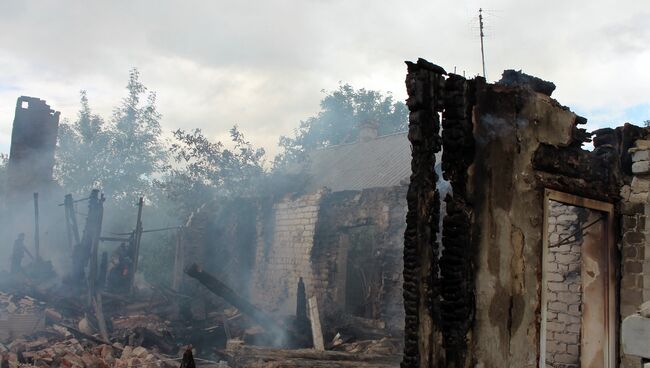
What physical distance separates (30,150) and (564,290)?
23399mm

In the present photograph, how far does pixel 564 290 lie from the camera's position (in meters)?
9.16

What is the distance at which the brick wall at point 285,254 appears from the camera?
16.1 m

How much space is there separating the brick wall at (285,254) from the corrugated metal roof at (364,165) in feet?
5.93

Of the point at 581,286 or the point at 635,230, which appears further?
the point at 581,286

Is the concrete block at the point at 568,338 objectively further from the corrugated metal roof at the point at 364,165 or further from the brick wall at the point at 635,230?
the corrugated metal roof at the point at 364,165

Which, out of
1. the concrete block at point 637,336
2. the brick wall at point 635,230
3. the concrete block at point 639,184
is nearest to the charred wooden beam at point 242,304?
the brick wall at point 635,230

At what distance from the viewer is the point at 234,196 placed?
2003 cm

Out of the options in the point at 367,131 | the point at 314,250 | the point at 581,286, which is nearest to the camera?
the point at 581,286

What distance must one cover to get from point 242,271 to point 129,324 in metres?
5.91

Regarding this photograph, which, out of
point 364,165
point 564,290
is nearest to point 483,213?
point 564,290

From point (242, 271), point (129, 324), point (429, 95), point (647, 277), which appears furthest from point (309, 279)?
point (429, 95)

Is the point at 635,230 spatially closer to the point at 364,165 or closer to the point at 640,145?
the point at 640,145

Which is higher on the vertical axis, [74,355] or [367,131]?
[367,131]

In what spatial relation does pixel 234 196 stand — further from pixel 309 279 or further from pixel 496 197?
pixel 496 197
